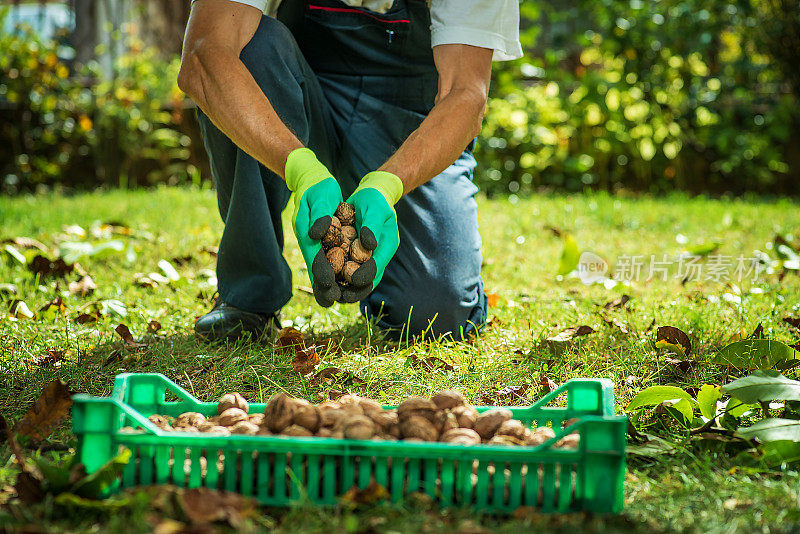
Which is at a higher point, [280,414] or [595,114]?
[595,114]

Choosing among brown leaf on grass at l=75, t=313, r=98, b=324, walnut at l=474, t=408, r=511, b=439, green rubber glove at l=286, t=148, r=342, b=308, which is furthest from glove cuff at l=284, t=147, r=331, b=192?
brown leaf on grass at l=75, t=313, r=98, b=324

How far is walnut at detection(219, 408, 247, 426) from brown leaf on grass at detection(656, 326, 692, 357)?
1.00m

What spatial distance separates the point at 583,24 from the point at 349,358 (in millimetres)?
4822

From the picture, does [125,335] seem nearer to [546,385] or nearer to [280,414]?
[280,414]

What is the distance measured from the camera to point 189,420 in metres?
1.19

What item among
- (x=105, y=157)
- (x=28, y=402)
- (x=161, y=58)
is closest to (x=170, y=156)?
(x=105, y=157)

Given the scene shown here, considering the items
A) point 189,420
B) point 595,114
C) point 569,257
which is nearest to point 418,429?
point 189,420

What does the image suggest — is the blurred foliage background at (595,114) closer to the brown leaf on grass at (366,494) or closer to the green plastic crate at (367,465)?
the green plastic crate at (367,465)

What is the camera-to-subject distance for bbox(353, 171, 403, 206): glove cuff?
5.15ft

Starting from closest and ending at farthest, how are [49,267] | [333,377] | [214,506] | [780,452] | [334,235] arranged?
1. [214,506]
2. [780,452]
3. [334,235]
4. [333,377]
5. [49,267]

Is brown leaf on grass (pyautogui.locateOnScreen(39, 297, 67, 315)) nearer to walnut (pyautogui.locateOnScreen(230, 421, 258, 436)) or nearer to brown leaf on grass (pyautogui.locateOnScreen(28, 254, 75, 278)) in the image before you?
brown leaf on grass (pyautogui.locateOnScreen(28, 254, 75, 278))

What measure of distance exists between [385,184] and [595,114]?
3.50m

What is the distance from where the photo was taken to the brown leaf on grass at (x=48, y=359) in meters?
1.65

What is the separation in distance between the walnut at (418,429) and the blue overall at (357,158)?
0.75 meters
